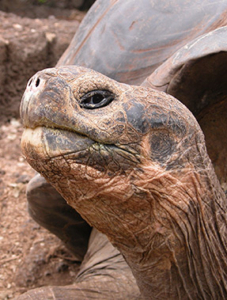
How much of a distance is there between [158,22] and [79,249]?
1.62 meters

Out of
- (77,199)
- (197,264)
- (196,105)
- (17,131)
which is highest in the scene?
(196,105)

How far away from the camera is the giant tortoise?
1.47m

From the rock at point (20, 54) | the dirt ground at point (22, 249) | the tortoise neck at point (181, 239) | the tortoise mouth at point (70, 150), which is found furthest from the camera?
the rock at point (20, 54)

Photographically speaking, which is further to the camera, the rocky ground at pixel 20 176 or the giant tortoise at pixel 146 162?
the rocky ground at pixel 20 176

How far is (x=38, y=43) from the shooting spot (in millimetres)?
5281

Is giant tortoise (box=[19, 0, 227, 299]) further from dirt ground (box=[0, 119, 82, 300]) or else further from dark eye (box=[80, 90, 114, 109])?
dirt ground (box=[0, 119, 82, 300])

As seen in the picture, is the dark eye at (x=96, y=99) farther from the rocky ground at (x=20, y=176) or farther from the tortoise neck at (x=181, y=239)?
the rocky ground at (x=20, y=176)

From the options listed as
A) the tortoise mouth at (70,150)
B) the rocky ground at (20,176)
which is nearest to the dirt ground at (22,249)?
the rocky ground at (20,176)

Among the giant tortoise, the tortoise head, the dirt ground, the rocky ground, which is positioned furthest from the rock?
the tortoise head

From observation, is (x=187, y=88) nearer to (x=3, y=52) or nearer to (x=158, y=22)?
(x=158, y=22)

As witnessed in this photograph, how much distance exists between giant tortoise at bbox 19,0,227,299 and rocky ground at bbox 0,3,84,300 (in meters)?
0.82

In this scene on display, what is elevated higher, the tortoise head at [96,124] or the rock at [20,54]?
the tortoise head at [96,124]

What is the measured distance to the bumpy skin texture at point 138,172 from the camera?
146cm

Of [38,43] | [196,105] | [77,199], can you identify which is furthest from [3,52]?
[77,199]
